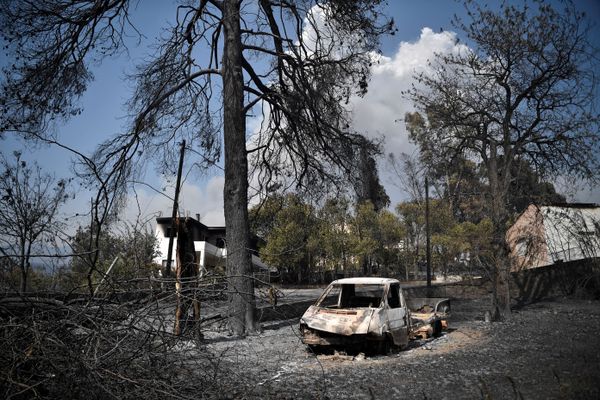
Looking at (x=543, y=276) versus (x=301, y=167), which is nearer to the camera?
(x=301, y=167)

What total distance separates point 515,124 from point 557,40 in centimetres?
349

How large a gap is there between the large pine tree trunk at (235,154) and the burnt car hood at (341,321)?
304 cm

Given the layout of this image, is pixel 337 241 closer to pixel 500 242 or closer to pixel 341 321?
pixel 500 242

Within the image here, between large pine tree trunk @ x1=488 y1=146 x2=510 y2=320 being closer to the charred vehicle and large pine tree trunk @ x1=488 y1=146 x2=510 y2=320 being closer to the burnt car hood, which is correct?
the charred vehicle

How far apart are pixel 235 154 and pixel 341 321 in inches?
232

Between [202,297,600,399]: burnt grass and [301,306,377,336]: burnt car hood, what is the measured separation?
578 mm

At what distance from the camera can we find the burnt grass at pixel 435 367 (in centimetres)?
600

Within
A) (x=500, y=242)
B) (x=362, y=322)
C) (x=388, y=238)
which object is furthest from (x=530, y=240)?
(x=388, y=238)

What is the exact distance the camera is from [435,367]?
308 inches

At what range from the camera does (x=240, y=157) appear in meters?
12.5

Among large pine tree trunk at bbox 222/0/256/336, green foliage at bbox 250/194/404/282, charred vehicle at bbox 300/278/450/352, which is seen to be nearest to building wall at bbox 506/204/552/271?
charred vehicle at bbox 300/278/450/352

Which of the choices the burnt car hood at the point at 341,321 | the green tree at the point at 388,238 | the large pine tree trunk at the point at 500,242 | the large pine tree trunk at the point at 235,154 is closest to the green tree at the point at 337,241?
the green tree at the point at 388,238

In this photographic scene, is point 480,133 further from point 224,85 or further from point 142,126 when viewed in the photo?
point 142,126

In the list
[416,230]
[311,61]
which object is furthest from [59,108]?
[416,230]
